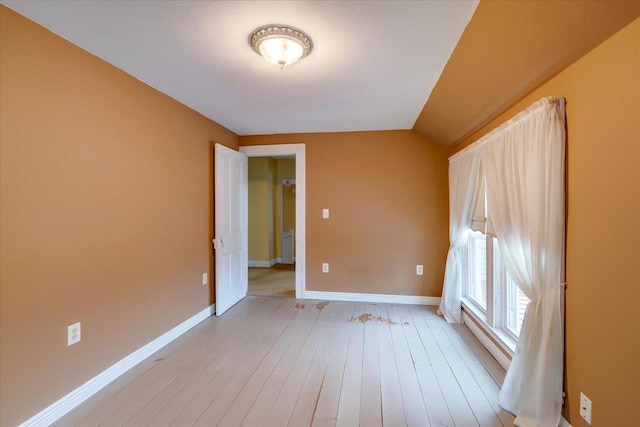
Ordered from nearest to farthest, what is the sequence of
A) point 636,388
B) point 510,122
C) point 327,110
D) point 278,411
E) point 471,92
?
point 636,388, point 278,411, point 510,122, point 471,92, point 327,110

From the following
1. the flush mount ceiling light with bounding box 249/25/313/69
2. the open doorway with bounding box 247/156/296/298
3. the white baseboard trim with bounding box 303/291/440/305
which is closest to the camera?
the flush mount ceiling light with bounding box 249/25/313/69

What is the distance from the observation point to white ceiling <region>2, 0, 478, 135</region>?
140 cm

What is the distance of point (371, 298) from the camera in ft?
12.1

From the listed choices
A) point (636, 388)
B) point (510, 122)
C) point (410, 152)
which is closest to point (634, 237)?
point (636, 388)

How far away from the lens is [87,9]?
1411 millimetres

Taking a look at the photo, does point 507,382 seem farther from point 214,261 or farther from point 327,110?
point 214,261

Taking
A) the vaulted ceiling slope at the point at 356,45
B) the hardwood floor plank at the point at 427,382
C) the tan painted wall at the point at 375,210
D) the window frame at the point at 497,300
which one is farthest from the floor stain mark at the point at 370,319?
the vaulted ceiling slope at the point at 356,45

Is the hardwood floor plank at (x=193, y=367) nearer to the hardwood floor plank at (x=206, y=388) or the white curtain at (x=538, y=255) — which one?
the hardwood floor plank at (x=206, y=388)

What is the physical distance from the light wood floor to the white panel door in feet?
1.60

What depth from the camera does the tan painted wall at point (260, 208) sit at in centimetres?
568

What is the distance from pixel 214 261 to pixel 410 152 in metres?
2.77

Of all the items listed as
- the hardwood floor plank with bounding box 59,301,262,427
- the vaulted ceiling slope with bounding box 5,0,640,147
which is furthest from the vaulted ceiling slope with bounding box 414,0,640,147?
the hardwood floor plank with bounding box 59,301,262,427

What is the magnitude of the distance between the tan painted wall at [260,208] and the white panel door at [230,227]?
5.93 feet

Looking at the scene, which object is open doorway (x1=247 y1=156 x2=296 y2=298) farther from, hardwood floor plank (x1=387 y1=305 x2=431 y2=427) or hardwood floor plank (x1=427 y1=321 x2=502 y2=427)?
hardwood floor plank (x1=427 y1=321 x2=502 y2=427)
